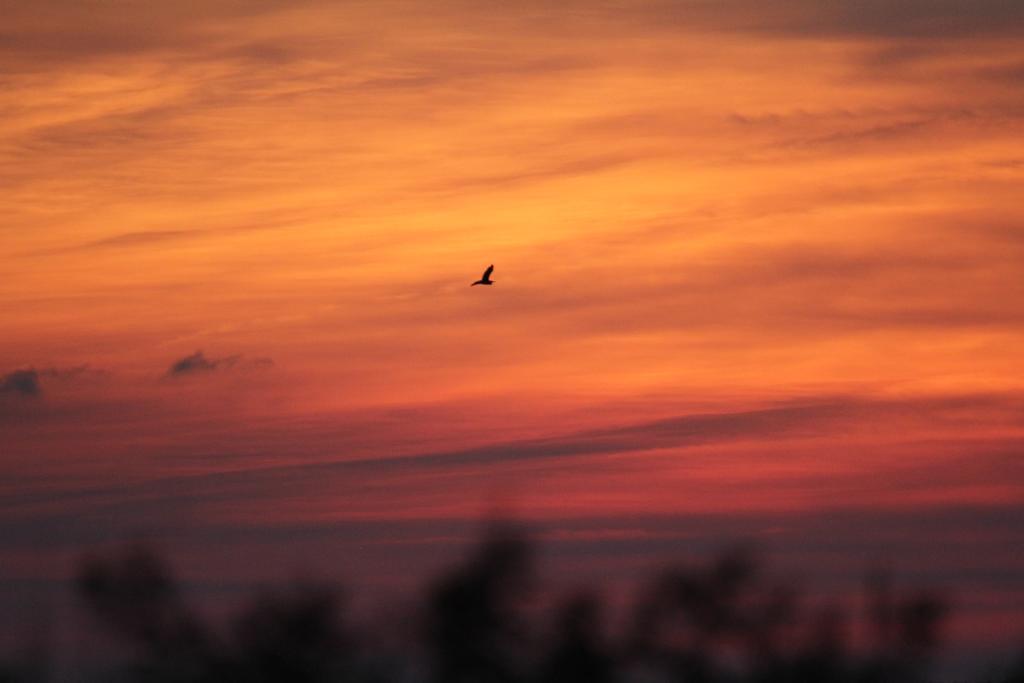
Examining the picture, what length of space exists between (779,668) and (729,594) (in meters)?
3.58

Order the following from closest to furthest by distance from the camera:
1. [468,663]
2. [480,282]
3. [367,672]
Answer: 1. [367,672]
2. [468,663]
3. [480,282]

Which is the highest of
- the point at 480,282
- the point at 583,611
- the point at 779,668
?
the point at 480,282

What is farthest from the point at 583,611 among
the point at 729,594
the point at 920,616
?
the point at 920,616

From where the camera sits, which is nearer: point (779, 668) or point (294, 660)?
point (294, 660)

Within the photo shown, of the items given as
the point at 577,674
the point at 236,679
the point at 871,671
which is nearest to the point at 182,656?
the point at 236,679

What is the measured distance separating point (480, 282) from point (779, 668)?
66.1 feet

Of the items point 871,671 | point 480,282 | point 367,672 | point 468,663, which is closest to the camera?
point 367,672

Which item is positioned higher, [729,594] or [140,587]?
[140,587]

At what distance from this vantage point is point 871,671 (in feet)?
243

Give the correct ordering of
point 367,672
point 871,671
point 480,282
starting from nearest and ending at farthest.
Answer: point 367,672
point 871,671
point 480,282

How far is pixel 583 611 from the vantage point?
71938 millimetres

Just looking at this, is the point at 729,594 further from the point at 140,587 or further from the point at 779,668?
the point at 140,587

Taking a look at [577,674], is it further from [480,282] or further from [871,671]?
[480,282]

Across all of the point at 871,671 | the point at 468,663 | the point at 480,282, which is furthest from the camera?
the point at 480,282
